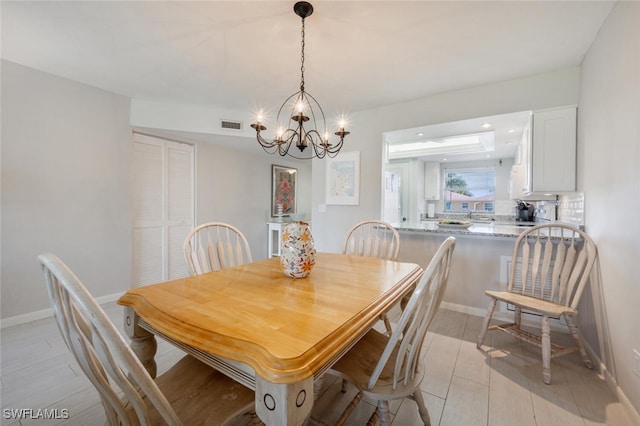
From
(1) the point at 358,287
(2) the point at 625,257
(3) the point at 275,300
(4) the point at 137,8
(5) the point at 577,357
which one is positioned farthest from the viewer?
(5) the point at 577,357

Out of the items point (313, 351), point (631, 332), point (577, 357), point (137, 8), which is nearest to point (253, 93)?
point (137, 8)

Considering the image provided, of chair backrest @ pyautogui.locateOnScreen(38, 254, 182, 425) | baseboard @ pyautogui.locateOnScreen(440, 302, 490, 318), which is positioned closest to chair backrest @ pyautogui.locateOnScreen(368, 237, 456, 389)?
chair backrest @ pyautogui.locateOnScreen(38, 254, 182, 425)

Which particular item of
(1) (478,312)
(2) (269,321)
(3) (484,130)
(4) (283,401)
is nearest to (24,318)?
(2) (269,321)

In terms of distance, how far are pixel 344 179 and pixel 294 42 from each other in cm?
181

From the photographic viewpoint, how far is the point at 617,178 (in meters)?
1.56

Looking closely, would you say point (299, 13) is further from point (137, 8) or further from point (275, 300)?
point (275, 300)

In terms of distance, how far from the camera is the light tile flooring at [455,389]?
1.39m

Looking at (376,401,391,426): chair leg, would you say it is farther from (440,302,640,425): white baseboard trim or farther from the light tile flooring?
(440,302,640,425): white baseboard trim

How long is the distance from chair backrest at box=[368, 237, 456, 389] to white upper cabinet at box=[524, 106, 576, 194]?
207 centimetres

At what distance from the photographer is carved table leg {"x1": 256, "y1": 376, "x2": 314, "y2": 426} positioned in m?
0.67

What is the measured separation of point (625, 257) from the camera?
4.78 ft

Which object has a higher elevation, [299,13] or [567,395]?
[299,13]

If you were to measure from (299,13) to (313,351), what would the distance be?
1.87 m

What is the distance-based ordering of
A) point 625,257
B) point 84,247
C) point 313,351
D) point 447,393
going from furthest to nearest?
1. point 84,247
2. point 447,393
3. point 625,257
4. point 313,351
